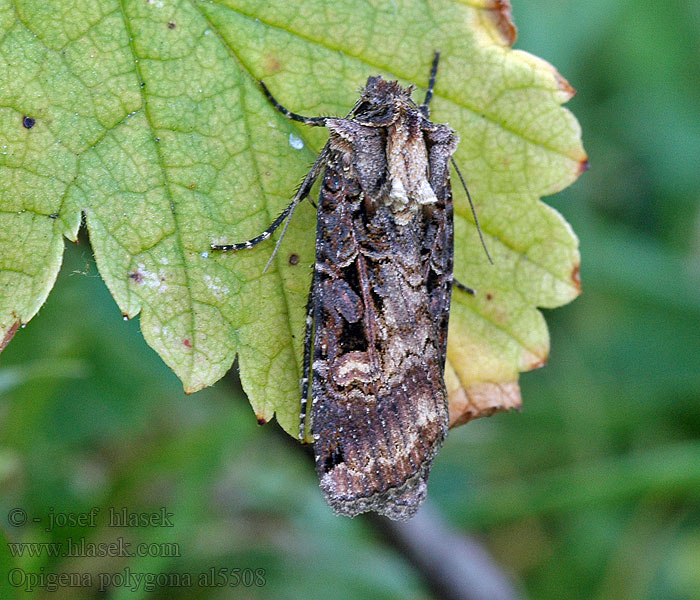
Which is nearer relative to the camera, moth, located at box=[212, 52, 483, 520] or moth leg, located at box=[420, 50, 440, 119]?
moth, located at box=[212, 52, 483, 520]

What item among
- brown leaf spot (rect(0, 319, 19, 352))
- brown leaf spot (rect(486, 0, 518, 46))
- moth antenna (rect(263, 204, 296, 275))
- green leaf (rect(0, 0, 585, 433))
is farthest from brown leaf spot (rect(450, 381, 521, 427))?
brown leaf spot (rect(0, 319, 19, 352))

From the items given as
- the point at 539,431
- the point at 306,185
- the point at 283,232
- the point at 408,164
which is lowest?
the point at 539,431

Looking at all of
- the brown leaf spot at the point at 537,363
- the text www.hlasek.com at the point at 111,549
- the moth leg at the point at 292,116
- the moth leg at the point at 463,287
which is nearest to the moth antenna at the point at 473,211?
the moth leg at the point at 463,287

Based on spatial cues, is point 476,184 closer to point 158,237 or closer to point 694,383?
point 158,237

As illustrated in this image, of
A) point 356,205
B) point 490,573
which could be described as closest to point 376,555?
point 490,573

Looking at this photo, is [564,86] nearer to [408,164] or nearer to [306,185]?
[408,164]

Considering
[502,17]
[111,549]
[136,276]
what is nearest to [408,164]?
[502,17]

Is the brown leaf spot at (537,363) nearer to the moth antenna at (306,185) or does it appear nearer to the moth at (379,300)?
the moth at (379,300)

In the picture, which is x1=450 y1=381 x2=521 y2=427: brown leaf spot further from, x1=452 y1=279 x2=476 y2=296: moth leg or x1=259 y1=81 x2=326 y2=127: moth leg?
x1=259 y1=81 x2=326 y2=127: moth leg
